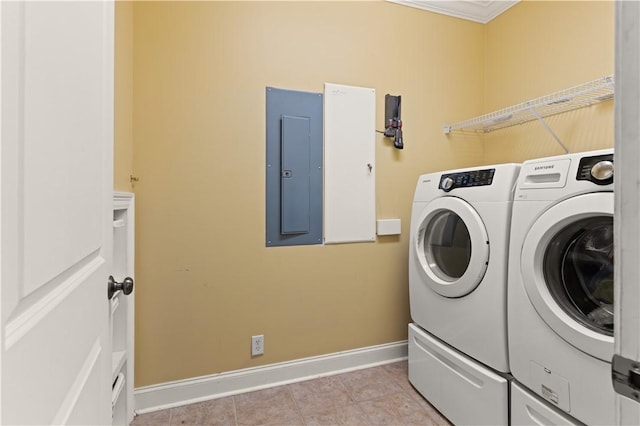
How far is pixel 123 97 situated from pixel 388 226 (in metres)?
1.65

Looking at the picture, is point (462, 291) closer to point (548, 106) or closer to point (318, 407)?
point (318, 407)

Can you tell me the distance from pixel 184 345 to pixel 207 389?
288 millimetres

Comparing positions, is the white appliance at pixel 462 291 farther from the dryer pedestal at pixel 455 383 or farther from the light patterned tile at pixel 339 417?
the light patterned tile at pixel 339 417

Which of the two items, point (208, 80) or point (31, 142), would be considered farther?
point (208, 80)

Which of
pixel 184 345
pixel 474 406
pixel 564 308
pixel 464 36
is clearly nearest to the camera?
pixel 564 308

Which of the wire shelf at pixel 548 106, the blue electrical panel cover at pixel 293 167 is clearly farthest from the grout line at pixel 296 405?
the wire shelf at pixel 548 106

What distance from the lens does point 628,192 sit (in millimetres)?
378

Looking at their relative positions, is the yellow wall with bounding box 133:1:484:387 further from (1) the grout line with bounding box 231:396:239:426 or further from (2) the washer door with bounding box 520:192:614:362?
(2) the washer door with bounding box 520:192:614:362

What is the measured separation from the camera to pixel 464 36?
2293 mm

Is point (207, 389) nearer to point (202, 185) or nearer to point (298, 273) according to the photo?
point (298, 273)

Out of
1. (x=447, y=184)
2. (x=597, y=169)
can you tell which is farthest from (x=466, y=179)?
(x=597, y=169)

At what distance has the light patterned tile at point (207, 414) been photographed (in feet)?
4.99

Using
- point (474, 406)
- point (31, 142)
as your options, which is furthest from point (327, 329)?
point (31, 142)

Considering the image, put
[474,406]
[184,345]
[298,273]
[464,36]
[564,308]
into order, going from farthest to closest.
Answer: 1. [464,36]
2. [298,273]
3. [184,345]
4. [474,406]
5. [564,308]
